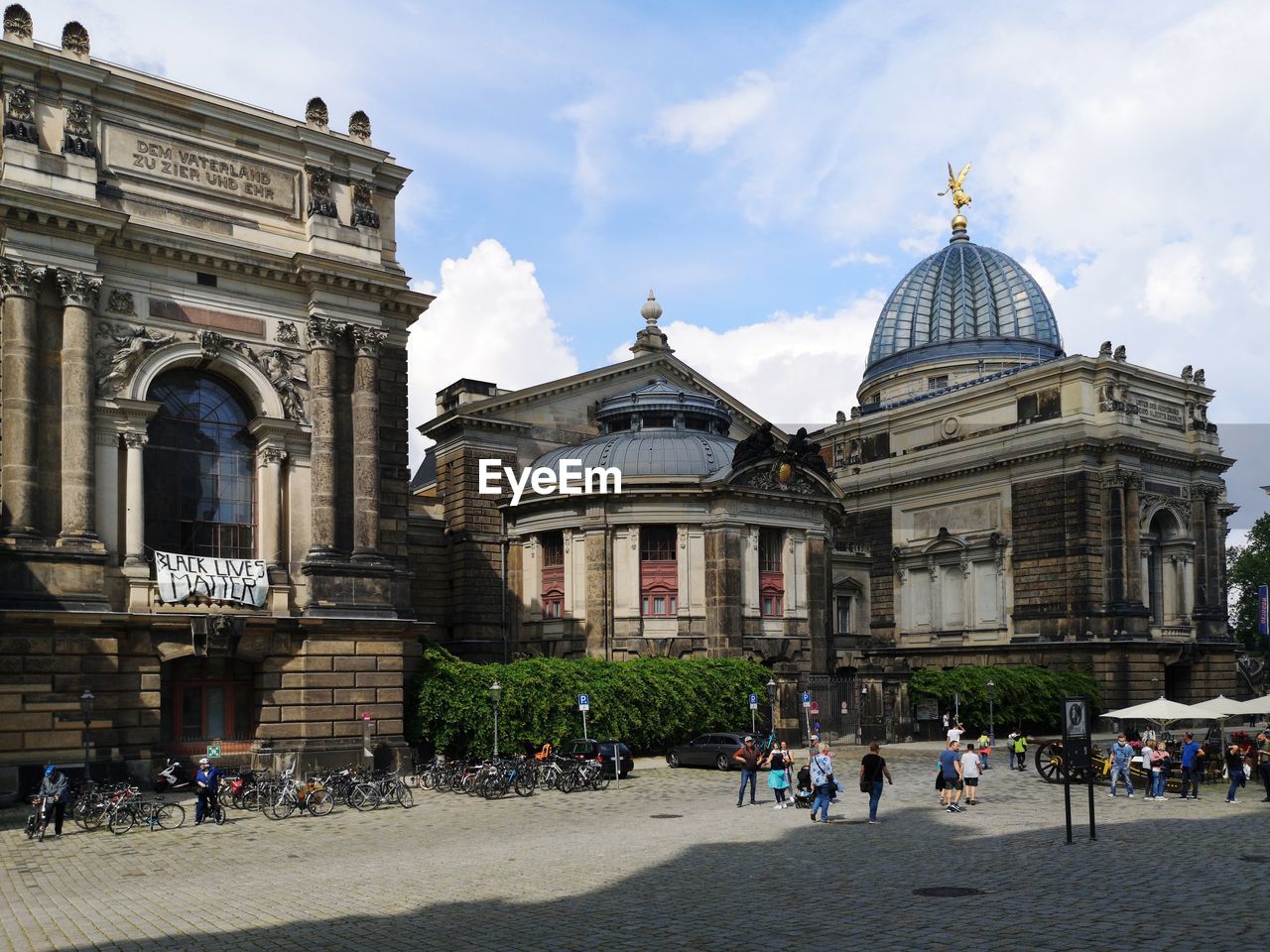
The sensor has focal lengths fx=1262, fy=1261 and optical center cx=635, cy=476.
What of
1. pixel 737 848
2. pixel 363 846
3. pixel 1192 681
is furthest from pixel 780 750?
pixel 1192 681

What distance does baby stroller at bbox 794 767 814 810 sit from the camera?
31.1m

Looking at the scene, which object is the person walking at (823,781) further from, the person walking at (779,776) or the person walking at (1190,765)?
the person walking at (1190,765)

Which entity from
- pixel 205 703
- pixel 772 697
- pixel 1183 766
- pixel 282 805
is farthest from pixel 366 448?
pixel 1183 766

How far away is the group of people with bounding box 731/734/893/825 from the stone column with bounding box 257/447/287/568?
16.2 metres

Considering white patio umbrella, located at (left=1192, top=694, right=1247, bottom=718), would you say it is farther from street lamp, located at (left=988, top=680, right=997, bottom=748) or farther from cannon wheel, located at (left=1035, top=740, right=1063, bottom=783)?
street lamp, located at (left=988, top=680, right=997, bottom=748)

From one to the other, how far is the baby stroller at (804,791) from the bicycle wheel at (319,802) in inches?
460

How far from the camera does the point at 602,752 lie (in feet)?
130

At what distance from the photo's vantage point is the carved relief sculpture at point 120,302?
36.7 metres

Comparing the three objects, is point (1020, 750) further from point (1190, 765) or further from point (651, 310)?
point (651, 310)

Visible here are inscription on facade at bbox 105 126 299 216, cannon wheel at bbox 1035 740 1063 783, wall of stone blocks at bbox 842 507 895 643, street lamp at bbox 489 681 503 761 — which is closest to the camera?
inscription on facade at bbox 105 126 299 216

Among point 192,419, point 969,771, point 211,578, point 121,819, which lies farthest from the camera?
point 192,419

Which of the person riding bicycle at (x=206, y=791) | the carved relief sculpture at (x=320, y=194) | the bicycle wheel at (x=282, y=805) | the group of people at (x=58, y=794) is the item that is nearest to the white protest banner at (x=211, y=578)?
the person riding bicycle at (x=206, y=791)

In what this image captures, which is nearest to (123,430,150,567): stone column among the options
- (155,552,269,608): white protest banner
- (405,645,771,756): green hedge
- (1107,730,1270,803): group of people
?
(155,552,269,608): white protest banner

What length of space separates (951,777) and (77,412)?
2511 cm
